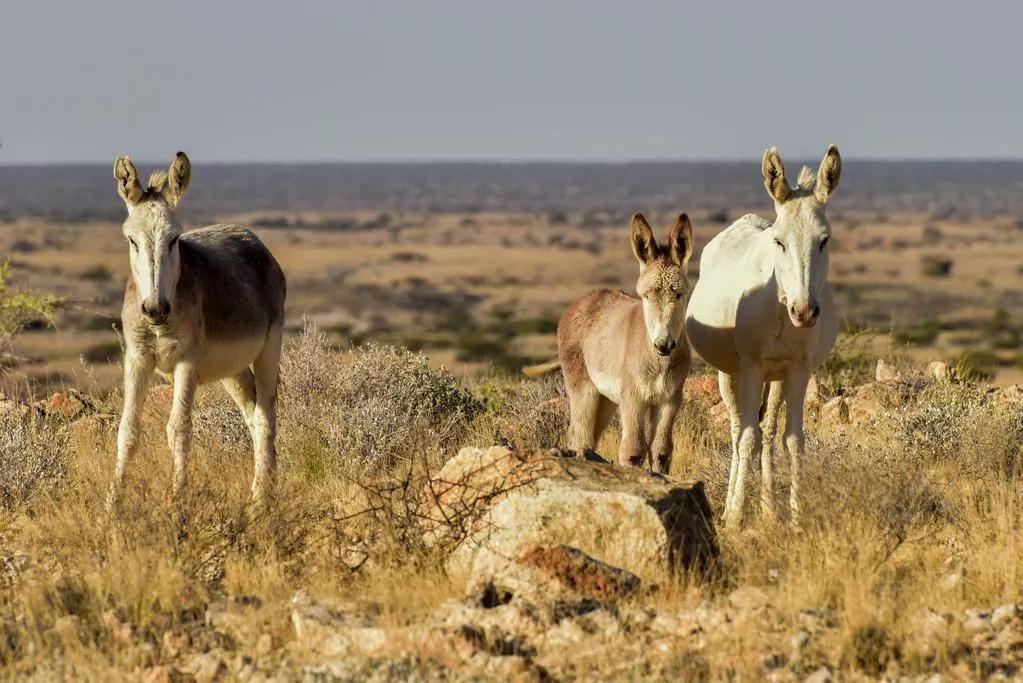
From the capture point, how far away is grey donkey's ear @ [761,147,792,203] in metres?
Answer: 9.57

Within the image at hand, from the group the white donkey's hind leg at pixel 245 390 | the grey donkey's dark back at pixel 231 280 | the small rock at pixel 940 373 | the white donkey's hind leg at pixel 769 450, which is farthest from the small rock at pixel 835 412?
the white donkey's hind leg at pixel 245 390

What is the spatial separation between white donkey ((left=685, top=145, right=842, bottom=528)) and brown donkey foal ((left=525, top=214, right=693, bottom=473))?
0.43 meters

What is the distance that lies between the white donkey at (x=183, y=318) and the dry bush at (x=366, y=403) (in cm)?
78

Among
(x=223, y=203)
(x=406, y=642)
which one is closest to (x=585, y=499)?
(x=406, y=642)

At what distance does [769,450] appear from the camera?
35.3ft

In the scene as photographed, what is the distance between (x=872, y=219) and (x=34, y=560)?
441 feet

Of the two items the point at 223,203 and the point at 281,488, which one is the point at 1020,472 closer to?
the point at 281,488

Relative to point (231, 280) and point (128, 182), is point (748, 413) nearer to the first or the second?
point (231, 280)

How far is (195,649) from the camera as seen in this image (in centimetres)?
742

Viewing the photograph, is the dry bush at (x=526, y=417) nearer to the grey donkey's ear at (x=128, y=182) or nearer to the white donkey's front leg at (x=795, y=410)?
the white donkey's front leg at (x=795, y=410)

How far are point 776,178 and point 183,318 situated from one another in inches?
150

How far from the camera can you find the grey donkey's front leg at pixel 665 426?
10242 millimetres

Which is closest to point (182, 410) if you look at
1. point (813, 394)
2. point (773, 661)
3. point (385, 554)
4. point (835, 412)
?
point (385, 554)

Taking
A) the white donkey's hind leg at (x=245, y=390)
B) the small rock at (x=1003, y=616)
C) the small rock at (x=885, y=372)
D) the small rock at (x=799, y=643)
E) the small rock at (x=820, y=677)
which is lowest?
the small rock at (x=885, y=372)
